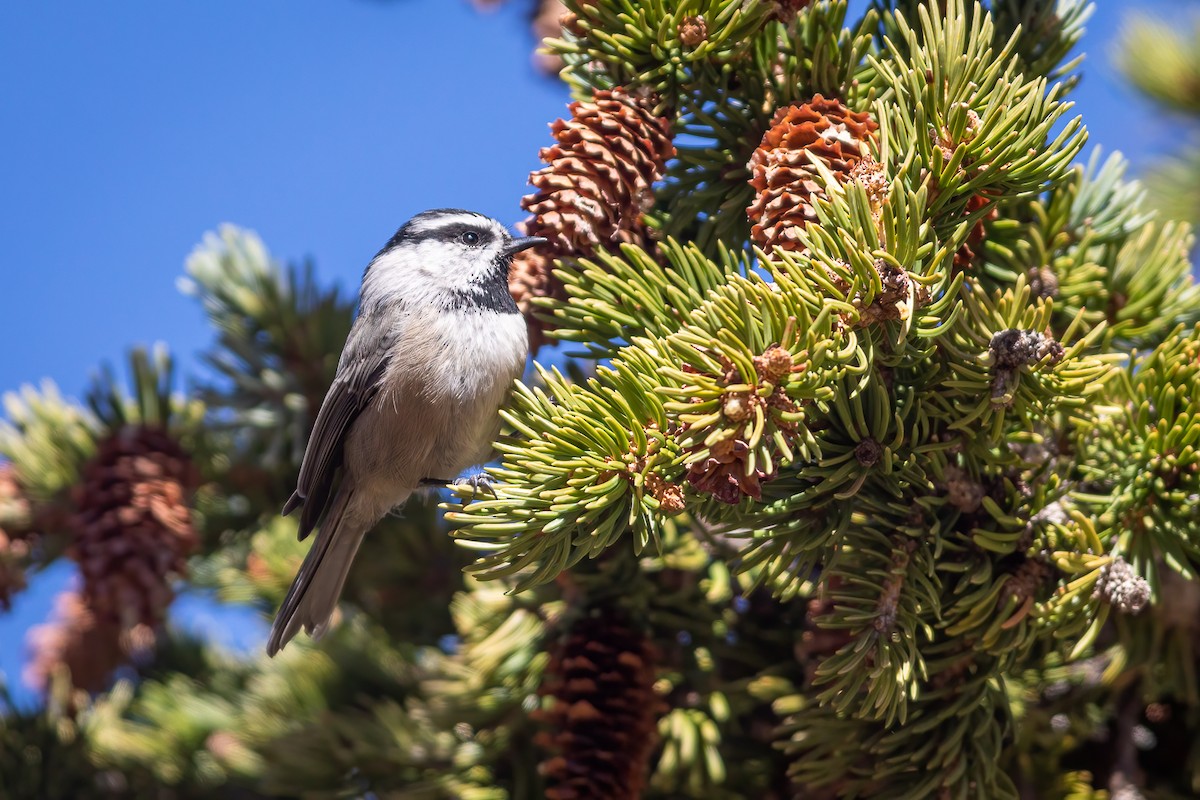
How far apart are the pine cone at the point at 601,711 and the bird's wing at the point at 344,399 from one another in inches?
39.7

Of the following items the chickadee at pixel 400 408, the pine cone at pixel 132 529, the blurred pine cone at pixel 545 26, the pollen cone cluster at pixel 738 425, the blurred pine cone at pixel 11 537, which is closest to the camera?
the pollen cone cluster at pixel 738 425

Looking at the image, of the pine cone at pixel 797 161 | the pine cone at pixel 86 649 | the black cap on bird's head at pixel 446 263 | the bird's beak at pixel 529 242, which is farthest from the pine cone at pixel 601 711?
the pine cone at pixel 86 649

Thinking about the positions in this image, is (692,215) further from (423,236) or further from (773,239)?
(423,236)

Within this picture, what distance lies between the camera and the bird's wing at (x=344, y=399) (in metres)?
2.80

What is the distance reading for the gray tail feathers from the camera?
2.70 m

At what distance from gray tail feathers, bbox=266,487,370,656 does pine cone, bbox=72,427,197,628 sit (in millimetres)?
297

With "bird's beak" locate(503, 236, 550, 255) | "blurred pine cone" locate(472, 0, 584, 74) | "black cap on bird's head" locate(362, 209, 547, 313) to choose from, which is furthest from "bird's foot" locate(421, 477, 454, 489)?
"blurred pine cone" locate(472, 0, 584, 74)

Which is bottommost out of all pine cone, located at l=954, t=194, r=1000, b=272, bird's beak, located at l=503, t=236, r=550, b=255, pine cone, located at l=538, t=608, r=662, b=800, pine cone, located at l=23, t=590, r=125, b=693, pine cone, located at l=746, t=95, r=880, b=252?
pine cone, located at l=538, t=608, r=662, b=800

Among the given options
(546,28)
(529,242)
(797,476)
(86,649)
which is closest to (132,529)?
(86,649)

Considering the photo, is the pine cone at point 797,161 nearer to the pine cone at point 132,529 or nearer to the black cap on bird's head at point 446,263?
the black cap on bird's head at point 446,263

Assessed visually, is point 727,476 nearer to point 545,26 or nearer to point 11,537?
point 11,537

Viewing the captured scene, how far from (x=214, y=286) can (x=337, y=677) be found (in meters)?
1.20

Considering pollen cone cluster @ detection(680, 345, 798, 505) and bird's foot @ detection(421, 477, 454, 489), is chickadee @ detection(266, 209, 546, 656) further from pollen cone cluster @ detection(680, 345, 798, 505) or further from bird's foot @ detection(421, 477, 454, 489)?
pollen cone cluster @ detection(680, 345, 798, 505)

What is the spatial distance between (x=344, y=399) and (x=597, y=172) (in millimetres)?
1305
